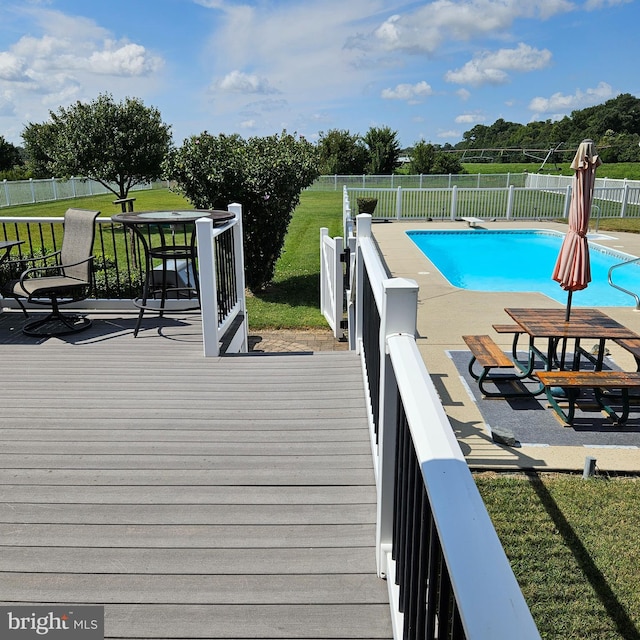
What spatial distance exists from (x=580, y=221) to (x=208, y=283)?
3787 mm

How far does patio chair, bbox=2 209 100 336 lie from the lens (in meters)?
4.82

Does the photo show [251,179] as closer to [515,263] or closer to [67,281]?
[67,281]

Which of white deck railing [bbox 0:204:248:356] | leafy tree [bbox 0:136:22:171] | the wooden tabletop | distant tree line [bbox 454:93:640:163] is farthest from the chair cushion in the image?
distant tree line [bbox 454:93:640:163]

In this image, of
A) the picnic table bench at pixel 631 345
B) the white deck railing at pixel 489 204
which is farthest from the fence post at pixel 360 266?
the white deck railing at pixel 489 204

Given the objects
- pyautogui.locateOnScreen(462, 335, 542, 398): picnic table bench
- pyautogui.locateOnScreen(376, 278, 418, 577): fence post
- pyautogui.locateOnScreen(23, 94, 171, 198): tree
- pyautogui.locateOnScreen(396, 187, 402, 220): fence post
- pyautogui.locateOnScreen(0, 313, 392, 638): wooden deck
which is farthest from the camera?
pyautogui.locateOnScreen(396, 187, 402, 220): fence post

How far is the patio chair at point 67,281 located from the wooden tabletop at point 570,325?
448 cm

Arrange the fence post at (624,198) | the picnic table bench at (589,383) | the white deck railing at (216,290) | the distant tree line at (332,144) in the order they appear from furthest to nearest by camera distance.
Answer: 1. the fence post at (624,198)
2. the distant tree line at (332,144)
3. the picnic table bench at (589,383)
4. the white deck railing at (216,290)

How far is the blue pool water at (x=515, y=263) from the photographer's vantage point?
11.6 meters

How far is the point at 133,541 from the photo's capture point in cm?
208

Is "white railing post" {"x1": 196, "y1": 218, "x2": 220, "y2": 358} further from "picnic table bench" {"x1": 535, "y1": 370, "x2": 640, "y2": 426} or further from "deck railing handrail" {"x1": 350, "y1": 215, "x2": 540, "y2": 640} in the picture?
"picnic table bench" {"x1": 535, "y1": 370, "x2": 640, "y2": 426}

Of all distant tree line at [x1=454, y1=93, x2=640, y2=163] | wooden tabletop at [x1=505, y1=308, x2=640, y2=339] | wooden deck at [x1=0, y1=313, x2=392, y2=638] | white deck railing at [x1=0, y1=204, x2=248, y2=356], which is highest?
distant tree line at [x1=454, y1=93, x2=640, y2=163]

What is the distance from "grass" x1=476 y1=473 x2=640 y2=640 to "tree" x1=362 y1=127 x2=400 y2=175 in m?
33.7

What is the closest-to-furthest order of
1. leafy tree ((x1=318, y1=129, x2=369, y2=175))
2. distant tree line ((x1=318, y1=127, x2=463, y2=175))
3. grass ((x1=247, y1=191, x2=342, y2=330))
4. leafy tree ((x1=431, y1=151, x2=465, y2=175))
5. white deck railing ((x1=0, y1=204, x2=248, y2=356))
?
white deck railing ((x1=0, y1=204, x2=248, y2=356)), grass ((x1=247, y1=191, x2=342, y2=330)), leafy tree ((x1=431, y1=151, x2=465, y2=175)), distant tree line ((x1=318, y1=127, x2=463, y2=175)), leafy tree ((x1=318, y1=129, x2=369, y2=175))

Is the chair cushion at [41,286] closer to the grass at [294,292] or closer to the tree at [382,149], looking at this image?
the grass at [294,292]
